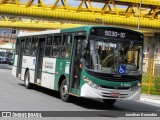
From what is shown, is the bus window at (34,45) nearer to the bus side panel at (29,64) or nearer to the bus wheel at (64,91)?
the bus side panel at (29,64)

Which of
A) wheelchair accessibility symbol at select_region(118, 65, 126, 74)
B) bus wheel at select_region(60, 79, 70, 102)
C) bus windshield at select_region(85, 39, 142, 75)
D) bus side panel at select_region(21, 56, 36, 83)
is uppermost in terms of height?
bus windshield at select_region(85, 39, 142, 75)

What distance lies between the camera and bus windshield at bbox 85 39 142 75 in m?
14.2

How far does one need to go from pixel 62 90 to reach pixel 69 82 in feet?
3.09

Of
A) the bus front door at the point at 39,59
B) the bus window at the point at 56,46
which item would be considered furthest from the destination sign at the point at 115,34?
the bus front door at the point at 39,59

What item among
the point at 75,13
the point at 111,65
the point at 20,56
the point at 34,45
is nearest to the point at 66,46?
the point at 111,65

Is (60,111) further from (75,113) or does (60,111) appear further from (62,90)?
(62,90)

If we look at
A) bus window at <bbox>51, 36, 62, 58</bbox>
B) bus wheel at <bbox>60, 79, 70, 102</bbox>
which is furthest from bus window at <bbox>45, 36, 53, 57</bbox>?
bus wheel at <bbox>60, 79, 70, 102</bbox>

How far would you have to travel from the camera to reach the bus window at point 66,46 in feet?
52.3

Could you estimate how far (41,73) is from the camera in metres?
19.1

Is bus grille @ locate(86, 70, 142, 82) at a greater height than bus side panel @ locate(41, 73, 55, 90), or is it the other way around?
bus grille @ locate(86, 70, 142, 82)

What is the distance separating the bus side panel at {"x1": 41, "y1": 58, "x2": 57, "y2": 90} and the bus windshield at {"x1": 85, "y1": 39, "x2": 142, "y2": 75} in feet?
11.2

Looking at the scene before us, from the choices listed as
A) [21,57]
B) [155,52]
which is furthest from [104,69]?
[155,52]

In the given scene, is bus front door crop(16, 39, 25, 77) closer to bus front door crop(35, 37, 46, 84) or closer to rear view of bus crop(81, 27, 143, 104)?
bus front door crop(35, 37, 46, 84)

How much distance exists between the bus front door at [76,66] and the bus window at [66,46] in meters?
0.53
